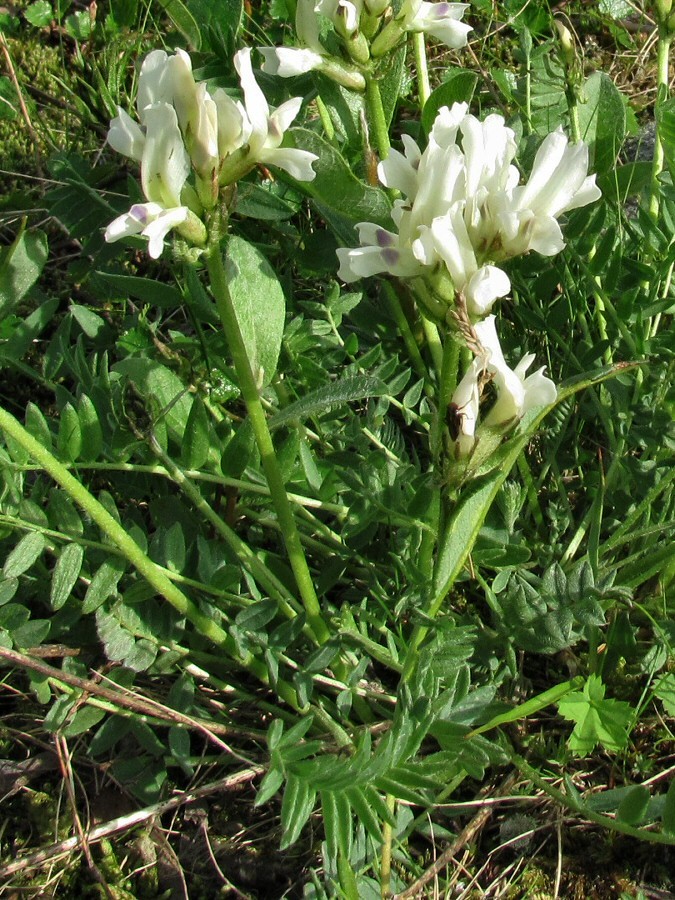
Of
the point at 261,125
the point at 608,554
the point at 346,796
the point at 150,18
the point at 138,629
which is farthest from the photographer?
the point at 150,18

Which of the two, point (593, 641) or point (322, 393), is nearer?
point (322, 393)

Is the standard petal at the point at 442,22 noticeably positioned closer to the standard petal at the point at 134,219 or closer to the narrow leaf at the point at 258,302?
the narrow leaf at the point at 258,302

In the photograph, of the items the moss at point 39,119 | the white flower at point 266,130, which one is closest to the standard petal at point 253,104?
the white flower at point 266,130

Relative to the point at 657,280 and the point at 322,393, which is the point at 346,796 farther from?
the point at 657,280

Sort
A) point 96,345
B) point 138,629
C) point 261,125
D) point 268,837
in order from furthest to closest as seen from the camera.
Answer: point 96,345
point 268,837
point 138,629
point 261,125

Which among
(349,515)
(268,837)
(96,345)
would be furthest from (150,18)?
(268,837)

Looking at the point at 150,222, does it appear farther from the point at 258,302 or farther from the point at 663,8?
the point at 663,8

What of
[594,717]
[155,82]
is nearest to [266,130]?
[155,82]
